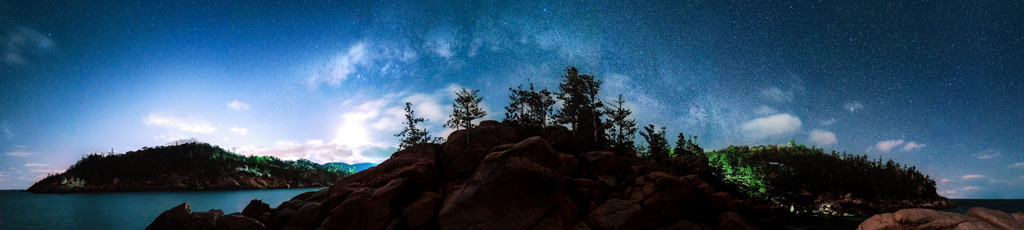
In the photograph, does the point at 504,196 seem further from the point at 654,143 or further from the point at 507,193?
the point at 654,143

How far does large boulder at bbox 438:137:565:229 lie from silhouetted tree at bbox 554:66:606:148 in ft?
73.8

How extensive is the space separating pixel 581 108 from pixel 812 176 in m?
65.9

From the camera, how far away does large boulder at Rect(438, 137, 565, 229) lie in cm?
2053

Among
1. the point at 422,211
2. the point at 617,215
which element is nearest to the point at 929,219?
the point at 617,215

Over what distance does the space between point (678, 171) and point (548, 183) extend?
19405 mm

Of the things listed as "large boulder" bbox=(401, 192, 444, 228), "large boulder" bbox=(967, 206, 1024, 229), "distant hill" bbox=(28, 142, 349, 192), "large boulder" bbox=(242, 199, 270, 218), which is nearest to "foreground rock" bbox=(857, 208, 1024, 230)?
"large boulder" bbox=(967, 206, 1024, 229)

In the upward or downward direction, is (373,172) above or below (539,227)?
above

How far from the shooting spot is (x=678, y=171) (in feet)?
115

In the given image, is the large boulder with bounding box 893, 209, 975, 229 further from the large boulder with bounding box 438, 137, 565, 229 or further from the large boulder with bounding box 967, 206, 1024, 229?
the large boulder with bounding box 438, 137, 565, 229

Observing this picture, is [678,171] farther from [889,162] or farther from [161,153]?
[161,153]

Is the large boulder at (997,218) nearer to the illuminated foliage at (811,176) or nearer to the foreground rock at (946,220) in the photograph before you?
the foreground rock at (946,220)

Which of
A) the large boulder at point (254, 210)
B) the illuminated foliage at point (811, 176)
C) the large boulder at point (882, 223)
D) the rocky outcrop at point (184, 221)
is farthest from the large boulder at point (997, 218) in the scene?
the large boulder at point (254, 210)

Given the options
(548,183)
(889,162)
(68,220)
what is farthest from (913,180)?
(68,220)

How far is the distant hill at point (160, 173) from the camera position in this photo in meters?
124
